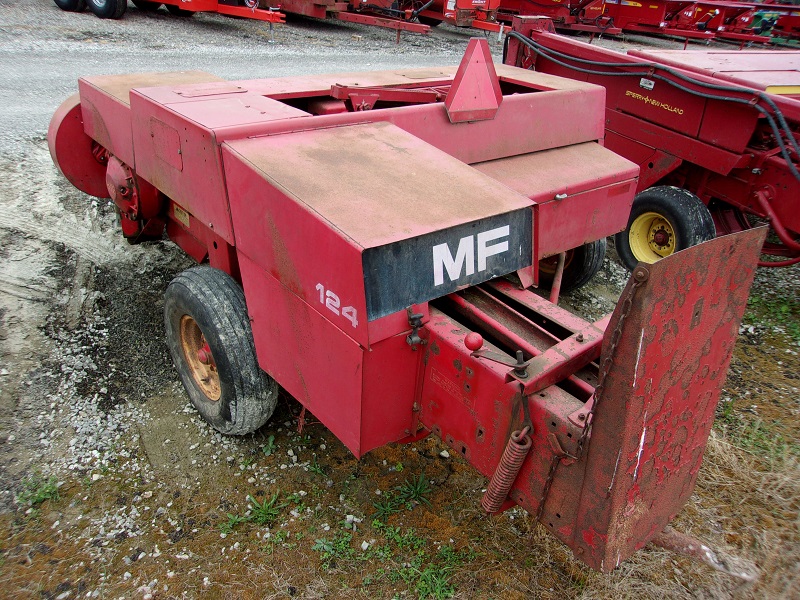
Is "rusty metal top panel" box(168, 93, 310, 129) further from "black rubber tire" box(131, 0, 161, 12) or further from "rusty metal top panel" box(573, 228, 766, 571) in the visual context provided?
"black rubber tire" box(131, 0, 161, 12)

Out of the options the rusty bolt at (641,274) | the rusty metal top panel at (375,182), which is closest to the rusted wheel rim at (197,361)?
the rusty metal top panel at (375,182)

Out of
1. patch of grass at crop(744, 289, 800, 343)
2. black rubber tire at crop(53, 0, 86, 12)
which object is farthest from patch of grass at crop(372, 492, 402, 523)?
black rubber tire at crop(53, 0, 86, 12)

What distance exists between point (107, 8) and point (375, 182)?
9.80 m

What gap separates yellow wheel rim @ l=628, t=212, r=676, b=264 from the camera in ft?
17.3

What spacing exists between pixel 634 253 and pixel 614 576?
11.1 ft

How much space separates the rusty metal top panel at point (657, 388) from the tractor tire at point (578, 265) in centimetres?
248

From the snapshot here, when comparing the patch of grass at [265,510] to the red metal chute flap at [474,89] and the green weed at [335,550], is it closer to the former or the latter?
the green weed at [335,550]

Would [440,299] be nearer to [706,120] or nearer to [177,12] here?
[706,120]

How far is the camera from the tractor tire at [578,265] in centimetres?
464

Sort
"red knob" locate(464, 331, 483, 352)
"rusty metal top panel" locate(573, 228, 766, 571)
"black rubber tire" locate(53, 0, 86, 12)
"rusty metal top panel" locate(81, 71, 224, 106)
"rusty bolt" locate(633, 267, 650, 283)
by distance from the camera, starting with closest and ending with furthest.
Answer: "rusty bolt" locate(633, 267, 650, 283)
"rusty metal top panel" locate(573, 228, 766, 571)
"red knob" locate(464, 331, 483, 352)
"rusty metal top panel" locate(81, 71, 224, 106)
"black rubber tire" locate(53, 0, 86, 12)

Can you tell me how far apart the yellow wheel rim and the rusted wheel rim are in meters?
3.64

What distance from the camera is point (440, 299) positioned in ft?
8.60

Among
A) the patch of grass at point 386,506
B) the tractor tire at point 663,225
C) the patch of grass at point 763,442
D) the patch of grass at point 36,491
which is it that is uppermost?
the tractor tire at point 663,225

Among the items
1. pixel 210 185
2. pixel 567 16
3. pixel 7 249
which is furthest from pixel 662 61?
pixel 567 16
